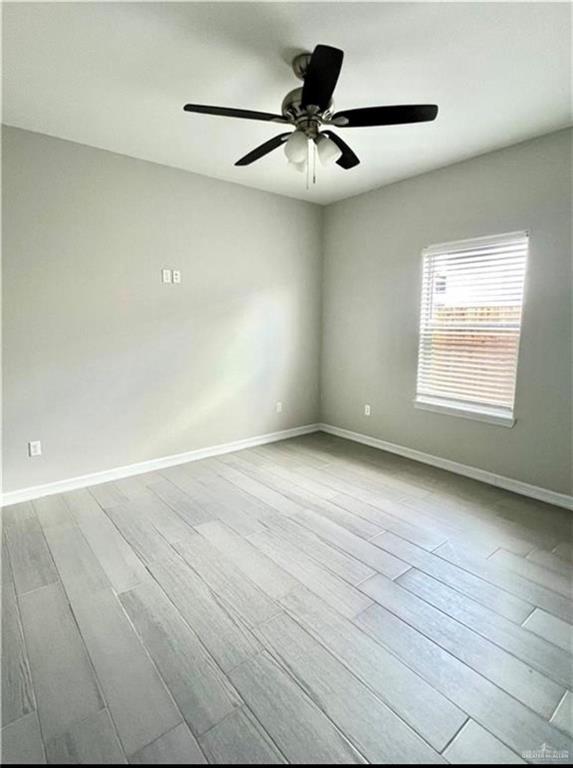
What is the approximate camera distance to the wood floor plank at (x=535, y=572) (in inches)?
73.9

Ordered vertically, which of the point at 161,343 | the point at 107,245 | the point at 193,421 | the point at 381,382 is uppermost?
the point at 107,245

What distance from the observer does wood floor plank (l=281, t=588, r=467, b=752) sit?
123cm

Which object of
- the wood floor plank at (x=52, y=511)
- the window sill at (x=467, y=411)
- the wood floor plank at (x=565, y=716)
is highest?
the window sill at (x=467, y=411)

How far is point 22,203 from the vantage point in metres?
2.62

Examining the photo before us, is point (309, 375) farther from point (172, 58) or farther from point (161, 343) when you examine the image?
point (172, 58)

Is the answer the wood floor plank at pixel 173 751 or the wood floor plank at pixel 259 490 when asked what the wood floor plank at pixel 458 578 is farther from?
the wood floor plank at pixel 173 751

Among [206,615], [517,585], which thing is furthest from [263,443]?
[517,585]

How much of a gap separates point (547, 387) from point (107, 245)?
3.63 m

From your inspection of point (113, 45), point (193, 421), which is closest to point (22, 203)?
point (113, 45)

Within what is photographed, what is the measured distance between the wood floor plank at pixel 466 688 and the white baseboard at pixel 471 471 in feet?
6.12

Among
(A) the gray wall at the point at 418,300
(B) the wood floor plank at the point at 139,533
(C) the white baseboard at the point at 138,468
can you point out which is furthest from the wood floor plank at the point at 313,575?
(A) the gray wall at the point at 418,300

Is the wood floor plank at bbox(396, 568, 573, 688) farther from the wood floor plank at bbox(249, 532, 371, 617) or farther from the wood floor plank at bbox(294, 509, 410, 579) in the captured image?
the wood floor plank at bbox(249, 532, 371, 617)

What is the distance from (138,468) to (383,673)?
260 centimetres

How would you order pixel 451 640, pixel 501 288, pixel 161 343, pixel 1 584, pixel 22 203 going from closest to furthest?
1. pixel 451 640
2. pixel 1 584
3. pixel 22 203
4. pixel 501 288
5. pixel 161 343
